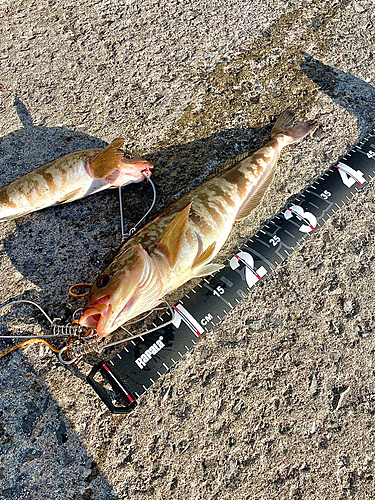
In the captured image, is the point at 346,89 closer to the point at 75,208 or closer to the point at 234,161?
the point at 234,161

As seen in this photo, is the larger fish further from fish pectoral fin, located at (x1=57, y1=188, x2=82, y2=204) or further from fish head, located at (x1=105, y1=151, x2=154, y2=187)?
fish pectoral fin, located at (x1=57, y1=188, x2=82, y2=204)

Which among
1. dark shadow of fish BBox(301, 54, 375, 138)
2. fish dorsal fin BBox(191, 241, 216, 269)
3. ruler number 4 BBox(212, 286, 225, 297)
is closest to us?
fish dorsal fin BBox(191, 241, 216, 269)

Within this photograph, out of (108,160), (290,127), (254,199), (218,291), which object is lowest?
(218,291)

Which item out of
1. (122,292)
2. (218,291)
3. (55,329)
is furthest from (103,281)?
(218,291)

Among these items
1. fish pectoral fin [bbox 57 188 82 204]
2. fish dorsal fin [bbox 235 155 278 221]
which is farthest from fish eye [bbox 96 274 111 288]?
fish dorsal fin [bbox 235 155 278 221]

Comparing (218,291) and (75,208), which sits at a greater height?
(75,208)

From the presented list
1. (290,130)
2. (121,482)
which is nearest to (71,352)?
(121,482)
